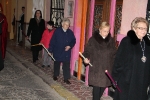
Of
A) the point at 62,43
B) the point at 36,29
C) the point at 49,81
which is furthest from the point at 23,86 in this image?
the point at 36,29

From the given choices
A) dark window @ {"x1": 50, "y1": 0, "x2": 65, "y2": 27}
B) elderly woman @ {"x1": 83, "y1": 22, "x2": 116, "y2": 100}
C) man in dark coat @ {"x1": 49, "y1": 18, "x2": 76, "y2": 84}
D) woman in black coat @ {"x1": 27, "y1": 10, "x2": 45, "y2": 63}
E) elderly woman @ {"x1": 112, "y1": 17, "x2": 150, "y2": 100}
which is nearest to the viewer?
elderly woman @ {"x1": 112, "y1": 17, "x2": 150, "y2": 100}

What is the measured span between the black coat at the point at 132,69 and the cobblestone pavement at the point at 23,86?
8.25ft

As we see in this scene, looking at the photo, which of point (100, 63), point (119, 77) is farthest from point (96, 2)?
point (119, 77)

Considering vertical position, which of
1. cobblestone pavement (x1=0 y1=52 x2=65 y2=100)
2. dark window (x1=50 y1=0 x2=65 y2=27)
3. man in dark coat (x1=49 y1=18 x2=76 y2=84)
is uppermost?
dark window (x1=50 y1=0 x2=65 y2=27)

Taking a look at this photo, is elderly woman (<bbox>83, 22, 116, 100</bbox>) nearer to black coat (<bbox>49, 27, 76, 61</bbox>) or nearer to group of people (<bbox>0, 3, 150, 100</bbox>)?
group of people (<bbox>0, 3, 150, 100</bbox>)

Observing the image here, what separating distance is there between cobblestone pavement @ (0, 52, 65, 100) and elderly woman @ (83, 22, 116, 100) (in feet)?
4.52

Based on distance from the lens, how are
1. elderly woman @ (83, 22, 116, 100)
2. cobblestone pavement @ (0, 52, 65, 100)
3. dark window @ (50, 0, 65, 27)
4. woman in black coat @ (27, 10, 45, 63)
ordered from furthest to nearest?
dark window @ (50, 0, 65, 27) < woman in black coat @ (27, 10, 45, 63) < cobblestone pavement @ (0, 52, 65, 100) < elderly woman @ (83, 22, 116, 100)

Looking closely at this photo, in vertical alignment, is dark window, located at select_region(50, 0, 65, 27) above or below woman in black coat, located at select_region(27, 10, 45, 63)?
above

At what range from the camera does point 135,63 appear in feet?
14.1

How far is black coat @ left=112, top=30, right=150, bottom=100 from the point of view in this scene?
14.1 feet

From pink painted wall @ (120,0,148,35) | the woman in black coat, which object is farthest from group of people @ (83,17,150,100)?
the woman in black coat

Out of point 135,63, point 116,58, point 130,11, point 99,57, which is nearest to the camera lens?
point 135,63

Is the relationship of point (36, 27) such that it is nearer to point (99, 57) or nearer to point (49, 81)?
point (49, 81)

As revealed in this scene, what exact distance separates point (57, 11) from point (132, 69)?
7.12m
